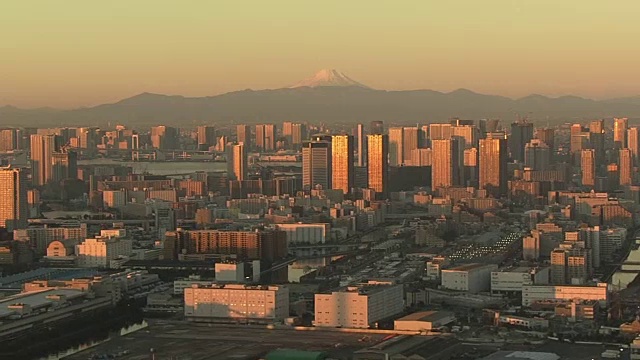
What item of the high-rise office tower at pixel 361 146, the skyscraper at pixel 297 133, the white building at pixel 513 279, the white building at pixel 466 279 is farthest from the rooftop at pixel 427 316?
the skyscraper at pixel 297 133

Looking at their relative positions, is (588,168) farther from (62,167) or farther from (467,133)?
(62,167)

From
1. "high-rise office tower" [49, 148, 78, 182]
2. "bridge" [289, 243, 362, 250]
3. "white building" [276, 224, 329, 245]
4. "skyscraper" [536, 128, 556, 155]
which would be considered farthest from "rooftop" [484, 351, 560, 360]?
"skyscraper" [536, 128, 556, 155]

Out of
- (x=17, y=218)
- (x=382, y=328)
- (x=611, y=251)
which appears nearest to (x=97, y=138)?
(x=17, y=218)

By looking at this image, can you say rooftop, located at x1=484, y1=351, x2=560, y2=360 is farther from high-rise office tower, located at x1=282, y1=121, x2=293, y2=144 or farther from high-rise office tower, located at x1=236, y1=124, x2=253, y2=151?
high-rise office tower, located at x1=282, y1=121, x2=293, y2=144

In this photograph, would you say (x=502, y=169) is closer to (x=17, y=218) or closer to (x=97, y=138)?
(x=17, y=218)

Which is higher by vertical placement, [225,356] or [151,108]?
[151,108]

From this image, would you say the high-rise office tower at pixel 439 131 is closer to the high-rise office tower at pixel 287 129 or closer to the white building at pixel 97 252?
the high-rise office tower at pixel 287 129

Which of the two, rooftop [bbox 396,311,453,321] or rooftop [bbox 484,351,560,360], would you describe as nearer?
rooftop [bbox 484,351,560,360]
